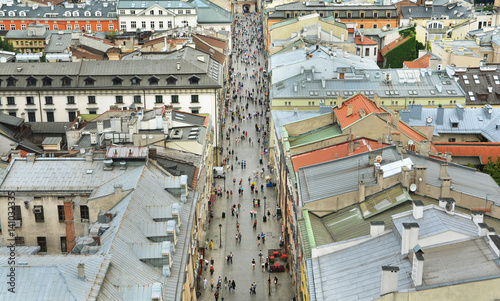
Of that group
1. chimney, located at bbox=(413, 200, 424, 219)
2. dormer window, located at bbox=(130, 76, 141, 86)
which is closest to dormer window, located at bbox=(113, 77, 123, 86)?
dormer window, located at bbox=(130, 76, 141, 86)

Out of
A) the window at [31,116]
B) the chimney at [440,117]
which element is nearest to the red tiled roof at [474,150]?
the chimney at [440,117]

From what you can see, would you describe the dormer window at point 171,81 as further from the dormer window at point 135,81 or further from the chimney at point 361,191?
the chimney at point 361,191

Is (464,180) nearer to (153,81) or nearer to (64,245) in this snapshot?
(64,245)

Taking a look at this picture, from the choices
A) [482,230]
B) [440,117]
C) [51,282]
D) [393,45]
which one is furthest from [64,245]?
[393,45]

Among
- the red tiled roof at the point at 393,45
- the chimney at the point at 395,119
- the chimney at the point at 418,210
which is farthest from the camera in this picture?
the red tiled roof at the point at 393,45

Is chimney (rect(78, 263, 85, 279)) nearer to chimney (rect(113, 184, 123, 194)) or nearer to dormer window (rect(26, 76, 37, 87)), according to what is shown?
chimney (rect(113, 184, 123, 194))
